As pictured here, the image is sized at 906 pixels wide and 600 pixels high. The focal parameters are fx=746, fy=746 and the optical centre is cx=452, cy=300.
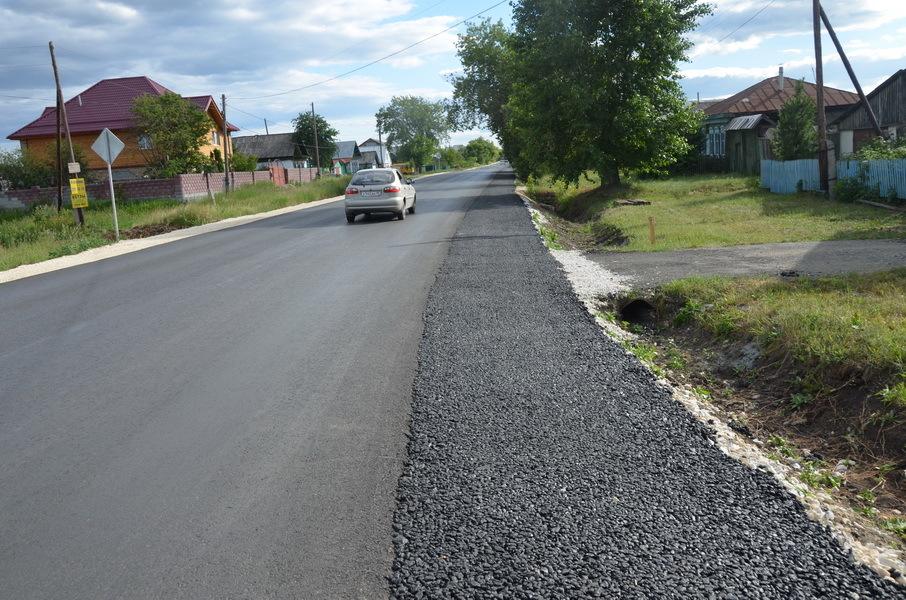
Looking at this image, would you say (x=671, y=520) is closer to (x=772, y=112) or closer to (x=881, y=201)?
(x=881, y=201)

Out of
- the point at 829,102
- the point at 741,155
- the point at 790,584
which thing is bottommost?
the point at 790,584

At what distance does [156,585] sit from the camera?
10.3 ft

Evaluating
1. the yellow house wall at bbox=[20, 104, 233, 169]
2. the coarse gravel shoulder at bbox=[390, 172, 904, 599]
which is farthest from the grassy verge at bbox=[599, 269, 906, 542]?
the yellow house wall at bbox=[20, 104, 233, 169]

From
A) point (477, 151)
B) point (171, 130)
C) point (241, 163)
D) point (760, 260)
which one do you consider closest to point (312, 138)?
point (241, 163)

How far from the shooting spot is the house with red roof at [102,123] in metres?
48.8

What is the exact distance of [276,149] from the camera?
291 feet

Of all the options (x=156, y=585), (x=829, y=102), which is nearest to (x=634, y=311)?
(x=156, y=585)

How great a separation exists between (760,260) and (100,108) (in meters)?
50.6

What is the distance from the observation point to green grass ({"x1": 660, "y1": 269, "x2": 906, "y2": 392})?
5.45m

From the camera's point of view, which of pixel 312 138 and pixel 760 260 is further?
pixel 312 138

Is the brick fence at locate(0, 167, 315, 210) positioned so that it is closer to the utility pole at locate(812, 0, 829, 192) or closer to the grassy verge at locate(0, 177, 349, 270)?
the grassy verge at locate(0, 177, 349, 270)

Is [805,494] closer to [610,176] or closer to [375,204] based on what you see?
[375,204]

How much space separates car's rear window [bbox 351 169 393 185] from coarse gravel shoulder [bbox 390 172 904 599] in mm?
16080

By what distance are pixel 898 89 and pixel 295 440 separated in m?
39.2
